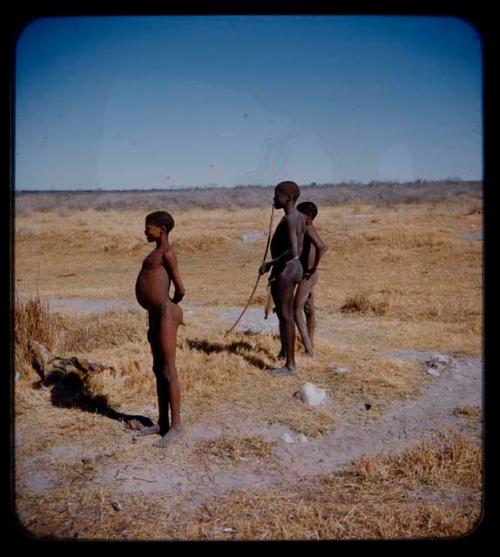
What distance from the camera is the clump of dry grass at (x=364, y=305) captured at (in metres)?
9.42

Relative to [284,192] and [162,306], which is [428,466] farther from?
[284,192]

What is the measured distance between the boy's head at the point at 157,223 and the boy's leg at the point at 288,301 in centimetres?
181

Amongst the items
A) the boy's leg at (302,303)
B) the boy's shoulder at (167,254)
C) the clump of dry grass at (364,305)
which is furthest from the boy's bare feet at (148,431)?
the clump of dry grass at (364,305)

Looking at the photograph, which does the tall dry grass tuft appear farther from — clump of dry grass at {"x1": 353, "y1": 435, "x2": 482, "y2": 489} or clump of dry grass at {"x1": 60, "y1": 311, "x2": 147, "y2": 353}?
clump of dry grass at {"x1": 353, "y1": 435, "x2": 482, "y2": 489}

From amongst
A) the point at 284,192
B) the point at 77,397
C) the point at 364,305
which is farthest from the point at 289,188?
the point at 364,305

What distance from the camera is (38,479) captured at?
13.0 feet

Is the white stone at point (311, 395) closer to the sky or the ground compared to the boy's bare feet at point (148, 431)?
closer to the sky

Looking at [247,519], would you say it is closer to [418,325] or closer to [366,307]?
[418,325]

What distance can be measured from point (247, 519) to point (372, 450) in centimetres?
141

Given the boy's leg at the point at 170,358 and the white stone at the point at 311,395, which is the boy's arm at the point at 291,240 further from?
the boy's leg at the point at 170,358

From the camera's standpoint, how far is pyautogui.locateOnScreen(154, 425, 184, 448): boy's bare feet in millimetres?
4414

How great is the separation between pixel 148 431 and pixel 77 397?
119cm

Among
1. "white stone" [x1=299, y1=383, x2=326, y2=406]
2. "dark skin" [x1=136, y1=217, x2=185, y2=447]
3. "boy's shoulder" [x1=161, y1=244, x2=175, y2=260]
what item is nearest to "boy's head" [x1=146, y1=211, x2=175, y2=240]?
"dark skin" [x1=136, y1=217, x2=185, y2=447]
